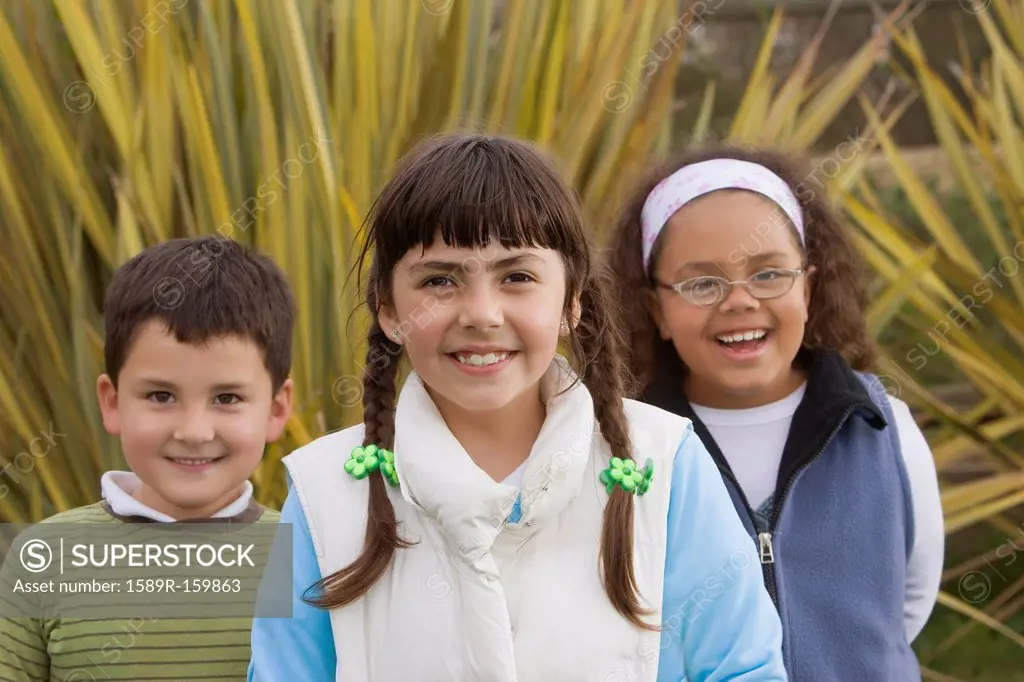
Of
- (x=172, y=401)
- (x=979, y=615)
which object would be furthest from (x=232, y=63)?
(x=979, y=615)

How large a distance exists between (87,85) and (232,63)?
11.9 inches

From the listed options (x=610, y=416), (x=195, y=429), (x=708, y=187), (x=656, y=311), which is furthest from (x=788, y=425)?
(x=195, y=429)

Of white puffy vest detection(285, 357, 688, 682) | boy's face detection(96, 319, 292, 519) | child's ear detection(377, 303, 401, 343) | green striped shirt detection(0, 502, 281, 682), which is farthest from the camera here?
boy's face detection(96, 319, 292, 519)

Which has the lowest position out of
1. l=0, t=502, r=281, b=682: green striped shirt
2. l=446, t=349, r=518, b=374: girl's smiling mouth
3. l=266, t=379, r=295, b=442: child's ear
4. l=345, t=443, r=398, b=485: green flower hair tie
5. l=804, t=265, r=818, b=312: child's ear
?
l=0, t=502, r=281, b=682: green striped shirt

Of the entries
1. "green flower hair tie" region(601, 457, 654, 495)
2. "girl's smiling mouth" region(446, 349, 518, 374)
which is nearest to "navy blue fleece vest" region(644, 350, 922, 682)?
"green flower hair tie" region(601, 457, 654, 495)

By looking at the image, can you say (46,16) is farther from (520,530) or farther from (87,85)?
(520,530)

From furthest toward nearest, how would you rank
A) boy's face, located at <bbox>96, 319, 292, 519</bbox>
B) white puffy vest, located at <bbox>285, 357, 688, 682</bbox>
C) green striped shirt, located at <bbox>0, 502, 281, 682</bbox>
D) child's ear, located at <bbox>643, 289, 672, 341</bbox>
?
1. child's ear, located at <bbox>643, 289, 672, 341</bbox>
2. boy's face, located at <bbox>96, 319, 292, 519</bbox>
3. green striped shirt, located at <bbox>0, 502, 281, 682</bbox>
4. white puffy vest, located at <bbox>285, 357, 688, 682</bbox>

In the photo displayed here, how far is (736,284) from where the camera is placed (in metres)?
1.93

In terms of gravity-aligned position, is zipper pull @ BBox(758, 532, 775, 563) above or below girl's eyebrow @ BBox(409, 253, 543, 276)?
below

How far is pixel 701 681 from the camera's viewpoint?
1.49 m

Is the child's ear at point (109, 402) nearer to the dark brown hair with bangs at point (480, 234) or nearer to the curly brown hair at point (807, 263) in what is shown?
the dark brown hair with bangs at point (480, 234)

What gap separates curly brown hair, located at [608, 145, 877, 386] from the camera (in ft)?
6.93

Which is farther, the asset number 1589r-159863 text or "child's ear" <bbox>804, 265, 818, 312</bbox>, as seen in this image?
"child's ear" <bbox>804, 265, 818, 312</bbox>

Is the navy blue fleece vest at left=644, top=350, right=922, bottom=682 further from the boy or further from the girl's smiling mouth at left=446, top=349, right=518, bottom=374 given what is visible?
the boy
